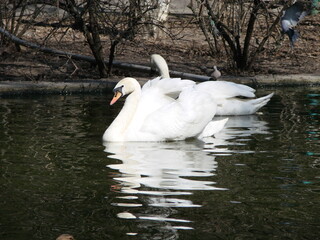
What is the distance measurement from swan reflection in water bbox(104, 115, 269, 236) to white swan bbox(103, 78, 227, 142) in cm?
10

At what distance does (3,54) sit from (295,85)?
5507 millimetres

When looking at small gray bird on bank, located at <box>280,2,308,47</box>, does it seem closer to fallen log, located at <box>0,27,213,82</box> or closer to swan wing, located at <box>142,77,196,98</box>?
fallen log, located at <box>0,27,213,82</box>

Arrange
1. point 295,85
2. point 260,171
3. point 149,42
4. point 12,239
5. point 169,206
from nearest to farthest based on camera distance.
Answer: point 12,239, point 169,206, point 260,171, point 295,85, point 149,42

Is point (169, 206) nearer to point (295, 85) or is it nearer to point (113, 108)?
point (113, 108)

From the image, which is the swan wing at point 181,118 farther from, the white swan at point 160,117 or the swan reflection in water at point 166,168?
the swan reflection in water at point 166,168

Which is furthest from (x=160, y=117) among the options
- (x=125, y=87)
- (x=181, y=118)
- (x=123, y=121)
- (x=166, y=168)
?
(x=166, y=168)

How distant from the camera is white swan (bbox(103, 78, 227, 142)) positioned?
8594 mm

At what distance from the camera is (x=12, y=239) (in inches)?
192

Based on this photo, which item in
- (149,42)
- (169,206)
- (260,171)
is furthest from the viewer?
(149,42)

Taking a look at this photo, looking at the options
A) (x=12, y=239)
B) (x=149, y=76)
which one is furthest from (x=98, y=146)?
(x=149, y=76)

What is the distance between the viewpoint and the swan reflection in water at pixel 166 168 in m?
5.84

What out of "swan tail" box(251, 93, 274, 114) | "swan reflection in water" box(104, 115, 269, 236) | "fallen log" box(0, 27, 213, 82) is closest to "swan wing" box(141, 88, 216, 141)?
"swan reflection in water" box(104, 115, 269, 236)

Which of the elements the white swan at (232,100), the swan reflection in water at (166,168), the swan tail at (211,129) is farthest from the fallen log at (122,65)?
the swan tail at (211,129)

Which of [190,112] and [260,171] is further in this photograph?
[190,112]
